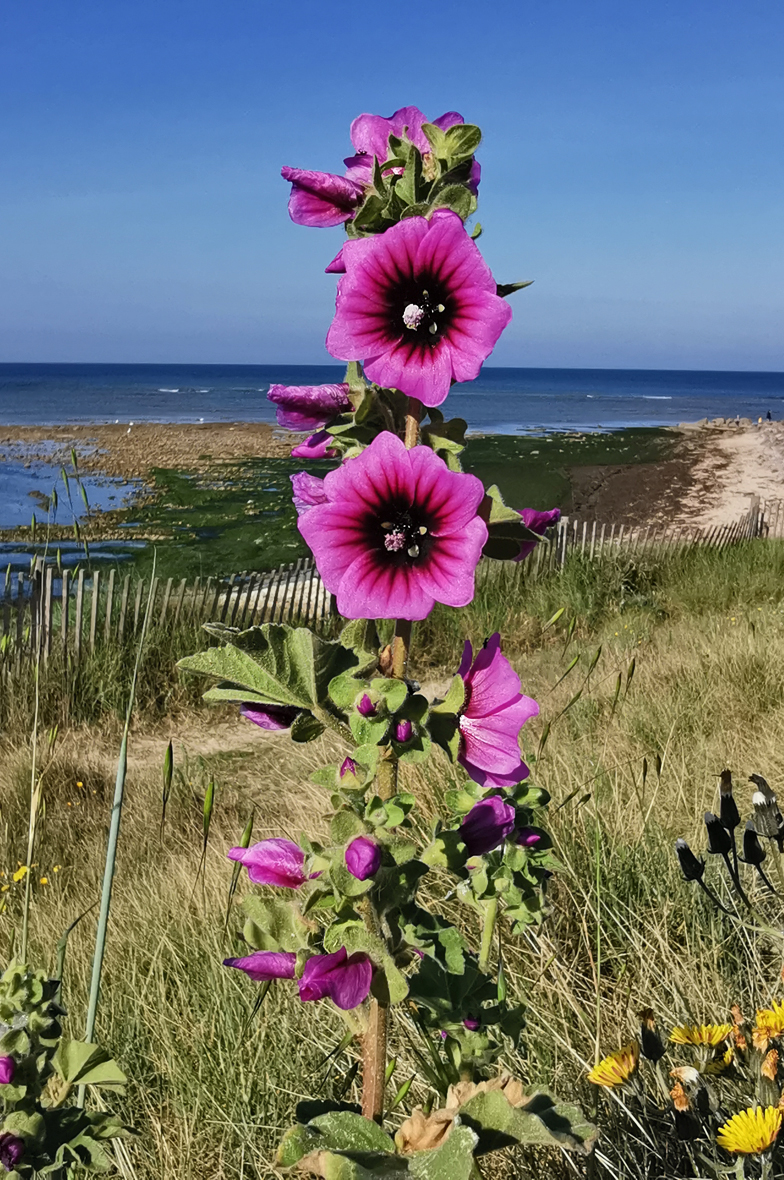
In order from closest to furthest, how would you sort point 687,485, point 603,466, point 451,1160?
point 451,1160 → point 687,485 → point 603,466

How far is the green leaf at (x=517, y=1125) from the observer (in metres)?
0.96

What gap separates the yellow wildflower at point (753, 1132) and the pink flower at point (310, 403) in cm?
126

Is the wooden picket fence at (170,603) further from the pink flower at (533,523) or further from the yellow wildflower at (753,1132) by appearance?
the pink flower at (533,523)

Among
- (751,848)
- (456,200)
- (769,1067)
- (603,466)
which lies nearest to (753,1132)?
(769,1067)

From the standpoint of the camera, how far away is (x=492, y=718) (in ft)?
3.56

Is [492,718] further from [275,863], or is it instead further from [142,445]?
[142,445]

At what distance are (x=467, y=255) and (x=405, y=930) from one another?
80 cm

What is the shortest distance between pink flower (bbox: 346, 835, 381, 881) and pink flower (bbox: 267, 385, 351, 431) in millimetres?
508

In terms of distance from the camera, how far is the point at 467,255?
1025mm

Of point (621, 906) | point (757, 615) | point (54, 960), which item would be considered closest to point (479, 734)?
point (621, 906)

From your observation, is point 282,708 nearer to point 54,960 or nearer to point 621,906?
point 621,906

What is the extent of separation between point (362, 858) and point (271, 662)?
230 mm

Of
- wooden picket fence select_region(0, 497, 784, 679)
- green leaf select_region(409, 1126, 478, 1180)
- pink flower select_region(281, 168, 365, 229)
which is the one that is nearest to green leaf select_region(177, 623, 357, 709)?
green leaf select_region(409, 1126, 478, 1180)

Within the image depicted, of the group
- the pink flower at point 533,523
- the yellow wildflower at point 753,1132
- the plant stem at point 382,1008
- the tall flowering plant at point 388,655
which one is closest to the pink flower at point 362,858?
the tall flowering plant at point 388,655
